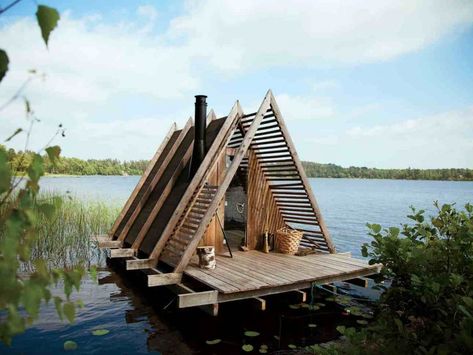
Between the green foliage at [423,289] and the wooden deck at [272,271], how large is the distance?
3.69 metres

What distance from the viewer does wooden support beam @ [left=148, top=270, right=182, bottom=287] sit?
22.2 ft

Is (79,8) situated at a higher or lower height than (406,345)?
higher

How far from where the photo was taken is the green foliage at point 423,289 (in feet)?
8.07

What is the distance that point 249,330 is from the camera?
6855 millimetres

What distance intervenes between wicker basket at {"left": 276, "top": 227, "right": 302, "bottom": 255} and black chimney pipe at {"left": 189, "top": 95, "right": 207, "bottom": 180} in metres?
2.75

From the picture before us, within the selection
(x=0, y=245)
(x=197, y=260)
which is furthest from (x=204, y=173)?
(x=0, y=245)

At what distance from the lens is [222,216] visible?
9.02m

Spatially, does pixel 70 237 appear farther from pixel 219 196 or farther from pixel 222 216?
pixel 219 196

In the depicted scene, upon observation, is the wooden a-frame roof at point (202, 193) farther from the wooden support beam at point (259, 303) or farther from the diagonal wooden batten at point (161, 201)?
the wooden support beam at point (259, 303)

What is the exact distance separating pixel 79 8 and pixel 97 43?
3618 mm

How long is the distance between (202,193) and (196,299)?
2890mm

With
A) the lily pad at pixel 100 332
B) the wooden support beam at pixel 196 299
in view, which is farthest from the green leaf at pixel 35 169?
the lily pad at pixel 100 332

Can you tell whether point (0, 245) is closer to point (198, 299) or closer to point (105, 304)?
point (198, 299)

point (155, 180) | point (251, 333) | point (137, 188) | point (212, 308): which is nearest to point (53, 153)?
point (212, 308)
